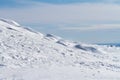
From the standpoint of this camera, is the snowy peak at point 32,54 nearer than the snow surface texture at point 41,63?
No

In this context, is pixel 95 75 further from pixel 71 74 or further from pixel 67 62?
pixel 67 62

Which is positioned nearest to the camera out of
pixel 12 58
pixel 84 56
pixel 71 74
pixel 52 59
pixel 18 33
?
pixel 71 74

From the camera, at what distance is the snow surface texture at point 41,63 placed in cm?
5722

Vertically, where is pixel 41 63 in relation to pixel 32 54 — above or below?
below

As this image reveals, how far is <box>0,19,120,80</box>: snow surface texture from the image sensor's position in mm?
57219

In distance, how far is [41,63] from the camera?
219 ft

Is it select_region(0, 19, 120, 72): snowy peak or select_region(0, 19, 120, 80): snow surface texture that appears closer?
select_region(0, 19, 120, 80): snow surface texture

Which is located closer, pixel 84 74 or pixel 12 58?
pixel 84 74

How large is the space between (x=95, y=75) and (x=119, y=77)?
3964mm

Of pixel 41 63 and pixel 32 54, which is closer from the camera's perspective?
pixel 41 63

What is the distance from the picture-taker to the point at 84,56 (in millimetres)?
82188

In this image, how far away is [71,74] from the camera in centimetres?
5950

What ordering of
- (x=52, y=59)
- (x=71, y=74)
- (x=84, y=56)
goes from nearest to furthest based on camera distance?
(x=71, y=74), (x=52, y=59), (x=84, y=56)

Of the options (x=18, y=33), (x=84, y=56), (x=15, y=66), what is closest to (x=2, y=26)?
(x=18, y=33)
